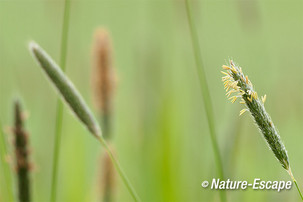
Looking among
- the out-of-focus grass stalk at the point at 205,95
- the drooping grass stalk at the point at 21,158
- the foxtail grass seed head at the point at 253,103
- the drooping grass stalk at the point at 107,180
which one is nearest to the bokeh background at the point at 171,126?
the drooping grass stalk at the point at 107,180

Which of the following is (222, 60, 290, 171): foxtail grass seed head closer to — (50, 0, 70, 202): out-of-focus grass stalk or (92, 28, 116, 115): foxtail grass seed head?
(50, 0, 70, 202): out-of-focus grass stalk

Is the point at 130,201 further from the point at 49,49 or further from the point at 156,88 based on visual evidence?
the point at 49,49

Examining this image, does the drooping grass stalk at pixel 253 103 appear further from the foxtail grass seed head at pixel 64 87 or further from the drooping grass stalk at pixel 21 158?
the drooping grass stalk at pixel 21 158

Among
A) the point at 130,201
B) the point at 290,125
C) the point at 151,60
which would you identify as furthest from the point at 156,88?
the point at 290,125

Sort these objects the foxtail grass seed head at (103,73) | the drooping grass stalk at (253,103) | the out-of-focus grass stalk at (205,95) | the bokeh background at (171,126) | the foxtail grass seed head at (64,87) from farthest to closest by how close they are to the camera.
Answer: the bokeh background at (171,126)
the foxtail grass seed head at (103,73)
the out-of-focus grass stalk at (205,95)
the foxtail grass seed head at (64,87)
the drooping grass stalk at (253,103)

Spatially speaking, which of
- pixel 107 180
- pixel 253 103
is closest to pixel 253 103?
pixel 253 103

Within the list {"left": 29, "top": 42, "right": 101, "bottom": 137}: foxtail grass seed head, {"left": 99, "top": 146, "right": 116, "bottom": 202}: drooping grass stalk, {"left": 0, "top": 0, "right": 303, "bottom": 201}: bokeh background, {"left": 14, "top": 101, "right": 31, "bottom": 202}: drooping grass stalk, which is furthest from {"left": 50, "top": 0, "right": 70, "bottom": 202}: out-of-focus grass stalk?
{"left": 99, "top": 146, "right": 116, "bottom": 202}: drooping grass stalk

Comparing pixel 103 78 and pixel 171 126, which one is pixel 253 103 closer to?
pixel 103 78
